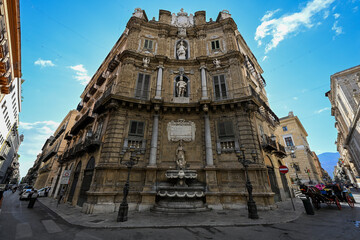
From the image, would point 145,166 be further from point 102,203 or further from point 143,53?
point 143,53

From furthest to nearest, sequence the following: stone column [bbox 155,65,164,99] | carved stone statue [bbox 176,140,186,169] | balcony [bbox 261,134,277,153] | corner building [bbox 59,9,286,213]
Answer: stone column [bbox 155,65,164,99] → balcony [bbox 261,134,277,153] → carved stone statue [bbox 176,140,186,169] → corner building [bbox 59,9,286,213]

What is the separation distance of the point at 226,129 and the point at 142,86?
8.47 meters

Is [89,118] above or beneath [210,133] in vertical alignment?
above

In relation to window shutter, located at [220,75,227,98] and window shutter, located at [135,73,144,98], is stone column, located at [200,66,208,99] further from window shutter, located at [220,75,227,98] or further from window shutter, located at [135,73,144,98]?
window shutter, located at [135,73,144,98]

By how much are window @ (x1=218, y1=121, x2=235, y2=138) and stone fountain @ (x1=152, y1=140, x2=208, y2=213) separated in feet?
13.1

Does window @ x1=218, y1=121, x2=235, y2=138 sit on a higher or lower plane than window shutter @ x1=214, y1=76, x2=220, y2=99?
lower

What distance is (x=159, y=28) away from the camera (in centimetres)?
1830

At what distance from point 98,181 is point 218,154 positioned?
28.7 feet

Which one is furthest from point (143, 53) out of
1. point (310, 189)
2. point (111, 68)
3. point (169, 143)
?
point (310, 189)

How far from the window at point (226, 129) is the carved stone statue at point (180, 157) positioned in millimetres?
3307

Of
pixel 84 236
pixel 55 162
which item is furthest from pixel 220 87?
pixel 55 162

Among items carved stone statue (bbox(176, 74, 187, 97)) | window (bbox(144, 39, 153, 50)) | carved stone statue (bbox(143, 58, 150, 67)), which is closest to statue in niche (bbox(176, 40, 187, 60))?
window (bbox(144, 39, 153, 50))

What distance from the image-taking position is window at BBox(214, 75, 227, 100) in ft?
46.5

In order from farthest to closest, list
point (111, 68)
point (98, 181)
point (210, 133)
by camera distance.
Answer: point (111, 68)
point (210, 133)
point (98, 181)
